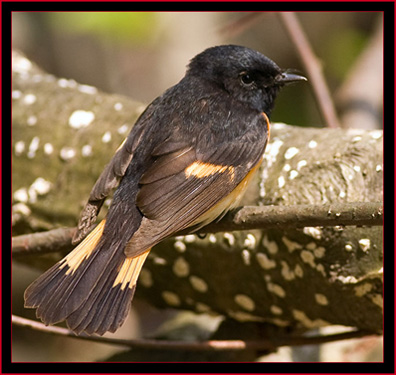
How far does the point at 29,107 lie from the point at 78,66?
1.88 meters

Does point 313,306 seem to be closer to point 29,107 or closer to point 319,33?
point 29,107

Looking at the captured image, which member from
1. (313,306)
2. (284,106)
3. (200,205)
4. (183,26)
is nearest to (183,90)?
(200,205)

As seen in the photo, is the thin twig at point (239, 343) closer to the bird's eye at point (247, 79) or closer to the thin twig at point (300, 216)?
the thin twig at point (300, 216)

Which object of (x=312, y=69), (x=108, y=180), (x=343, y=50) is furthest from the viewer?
(x=343, y=50)

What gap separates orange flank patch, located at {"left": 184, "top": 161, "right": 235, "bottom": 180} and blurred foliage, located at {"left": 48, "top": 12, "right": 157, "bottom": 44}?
1596 mm

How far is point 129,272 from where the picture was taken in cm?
233

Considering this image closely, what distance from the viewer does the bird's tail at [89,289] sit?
2227 mm

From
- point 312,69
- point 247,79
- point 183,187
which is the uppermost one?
point 312,69

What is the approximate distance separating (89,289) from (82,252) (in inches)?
6.6

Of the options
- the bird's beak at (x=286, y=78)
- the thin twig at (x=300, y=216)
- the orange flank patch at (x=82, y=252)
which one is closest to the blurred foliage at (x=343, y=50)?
the bird's beak at (x=286, y=78)

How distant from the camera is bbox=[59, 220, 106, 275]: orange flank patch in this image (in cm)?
235

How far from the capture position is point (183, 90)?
2.83 meters

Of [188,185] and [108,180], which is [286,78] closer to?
[188,185]

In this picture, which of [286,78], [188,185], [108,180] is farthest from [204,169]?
[286,78]
